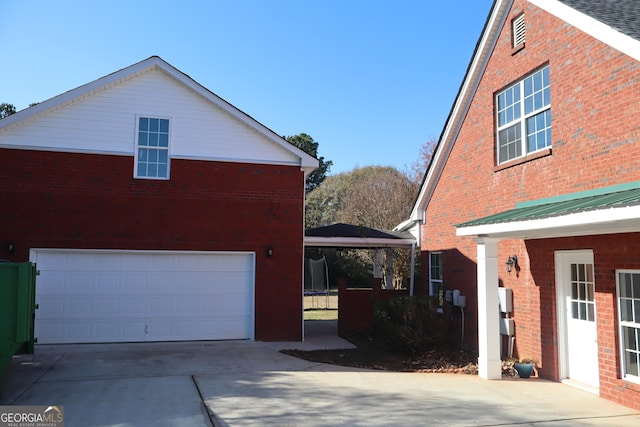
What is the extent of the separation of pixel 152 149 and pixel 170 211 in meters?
1.69

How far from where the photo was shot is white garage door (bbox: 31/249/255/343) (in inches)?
481

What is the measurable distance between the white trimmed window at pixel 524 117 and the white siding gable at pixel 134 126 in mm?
5446

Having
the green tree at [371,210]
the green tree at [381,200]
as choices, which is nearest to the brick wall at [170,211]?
the green tree at [371,210]

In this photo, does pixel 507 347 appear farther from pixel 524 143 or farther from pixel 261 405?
pixel 261 405

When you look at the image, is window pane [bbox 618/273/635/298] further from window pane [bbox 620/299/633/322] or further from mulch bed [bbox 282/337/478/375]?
mulch bed [bbox 282/337/478/375]

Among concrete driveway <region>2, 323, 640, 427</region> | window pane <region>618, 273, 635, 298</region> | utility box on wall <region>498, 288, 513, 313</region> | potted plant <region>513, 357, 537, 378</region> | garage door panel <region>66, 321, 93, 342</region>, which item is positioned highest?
window pane <region>618, 273, 635, 298</region>

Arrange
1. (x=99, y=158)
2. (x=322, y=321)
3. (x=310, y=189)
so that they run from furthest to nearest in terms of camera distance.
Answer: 1. (x=310, y=189)
2. (x=322, y=321)
3. (x=99, y=158)

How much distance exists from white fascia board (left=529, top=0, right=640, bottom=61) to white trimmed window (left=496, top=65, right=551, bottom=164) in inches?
41.7

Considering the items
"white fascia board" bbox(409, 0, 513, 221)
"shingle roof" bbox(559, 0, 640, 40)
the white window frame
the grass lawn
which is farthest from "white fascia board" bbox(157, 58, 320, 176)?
the grass lawn

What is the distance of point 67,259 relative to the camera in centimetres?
1237

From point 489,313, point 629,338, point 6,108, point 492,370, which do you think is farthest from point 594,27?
point 6,108

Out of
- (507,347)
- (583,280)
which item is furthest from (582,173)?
(507,347)

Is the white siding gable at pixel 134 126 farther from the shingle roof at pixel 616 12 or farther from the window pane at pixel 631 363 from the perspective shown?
the window pane at pixel 631 363

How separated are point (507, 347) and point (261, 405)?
5.95 meters
